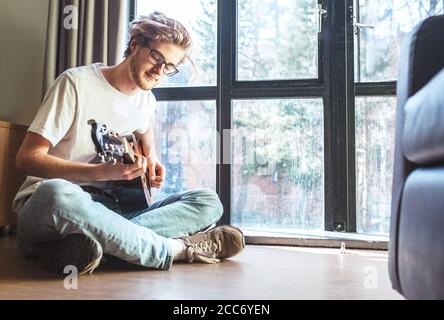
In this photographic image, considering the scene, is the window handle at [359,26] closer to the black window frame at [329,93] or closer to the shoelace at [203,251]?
the black window frame at [329,93]

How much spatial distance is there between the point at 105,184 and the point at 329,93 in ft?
3.29

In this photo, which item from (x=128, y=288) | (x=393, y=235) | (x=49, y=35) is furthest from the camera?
(x=49, y=35)

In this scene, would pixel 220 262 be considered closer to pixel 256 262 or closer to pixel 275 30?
pixel 256 262

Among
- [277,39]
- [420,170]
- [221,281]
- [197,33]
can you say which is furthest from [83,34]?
[420,170]

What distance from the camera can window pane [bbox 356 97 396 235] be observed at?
5.40 ft

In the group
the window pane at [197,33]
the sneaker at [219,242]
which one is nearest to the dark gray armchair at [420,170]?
the sneaker at [219,242]

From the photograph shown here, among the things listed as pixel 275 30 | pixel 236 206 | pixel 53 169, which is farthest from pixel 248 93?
pixel 53 169

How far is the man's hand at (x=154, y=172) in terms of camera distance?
4.40 feet

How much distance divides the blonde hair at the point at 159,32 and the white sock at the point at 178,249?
59cm

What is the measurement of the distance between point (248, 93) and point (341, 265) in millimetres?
888

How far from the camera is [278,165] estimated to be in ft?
5.71

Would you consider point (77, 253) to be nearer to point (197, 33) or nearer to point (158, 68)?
point (158, 68)

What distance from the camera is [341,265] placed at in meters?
1.14

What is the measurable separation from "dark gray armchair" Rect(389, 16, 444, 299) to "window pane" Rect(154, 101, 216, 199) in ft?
3.80
